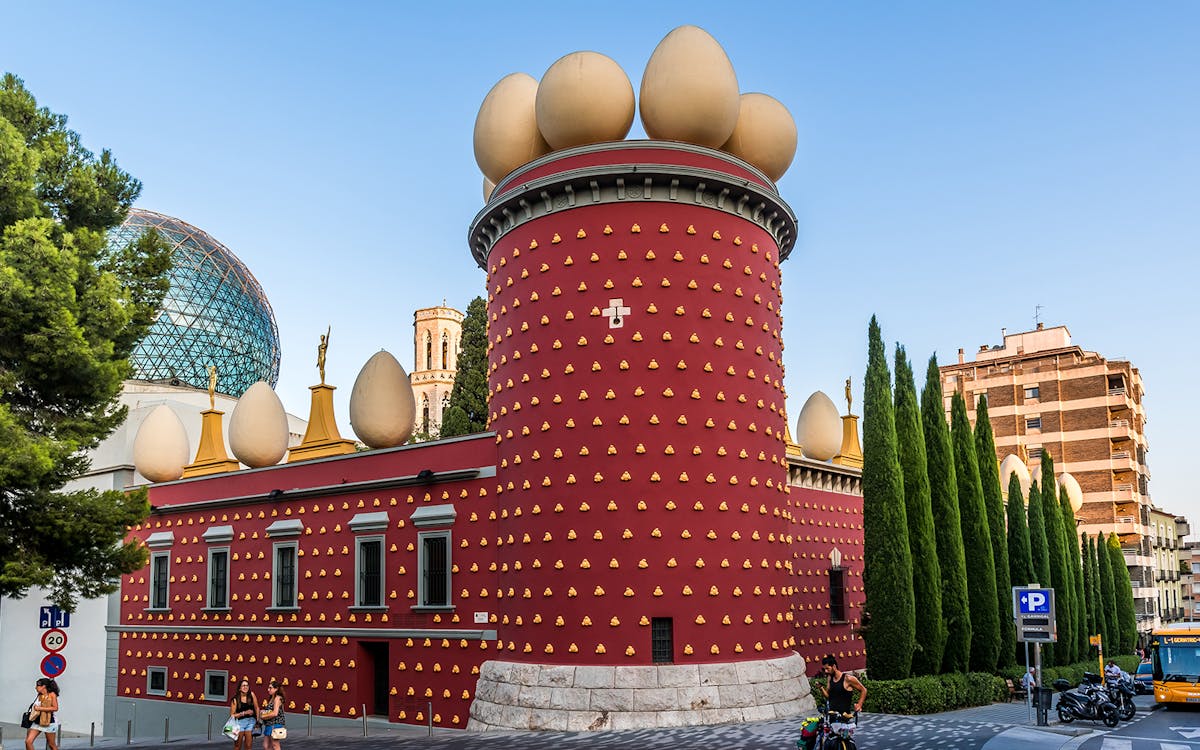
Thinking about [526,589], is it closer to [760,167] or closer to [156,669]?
[760,167]

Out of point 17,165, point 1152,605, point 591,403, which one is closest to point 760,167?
point 591,403

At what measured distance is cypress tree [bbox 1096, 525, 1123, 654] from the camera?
46.2 meters

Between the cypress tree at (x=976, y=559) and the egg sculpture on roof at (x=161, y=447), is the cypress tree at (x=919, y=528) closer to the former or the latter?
the cypress tree at (x=976, y=559)

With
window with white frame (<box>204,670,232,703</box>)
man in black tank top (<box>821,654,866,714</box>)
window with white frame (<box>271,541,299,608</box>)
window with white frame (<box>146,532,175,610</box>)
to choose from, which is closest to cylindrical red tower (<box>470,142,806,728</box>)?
man in black tank top (<box>821,654,866,714</box>)

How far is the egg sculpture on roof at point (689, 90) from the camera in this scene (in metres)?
22.2

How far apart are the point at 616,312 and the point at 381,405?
28.7 ft

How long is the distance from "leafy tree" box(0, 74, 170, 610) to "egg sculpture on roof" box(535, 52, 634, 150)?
899 centimetres

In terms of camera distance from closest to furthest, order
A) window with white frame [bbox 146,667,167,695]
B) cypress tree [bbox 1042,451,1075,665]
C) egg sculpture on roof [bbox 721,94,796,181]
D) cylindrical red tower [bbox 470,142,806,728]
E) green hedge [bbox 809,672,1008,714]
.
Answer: cylindrical red tower [bbox 470,142,806,728], green hedge [bbox 809,672,1008,714], egg sculpture on roof [bbox 721,94,796,181], window with white frame [bbox 146,667,167,695], cypress tree [bbox 1042,451,1075,665]

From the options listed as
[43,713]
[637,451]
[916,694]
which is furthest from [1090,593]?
[43,713]

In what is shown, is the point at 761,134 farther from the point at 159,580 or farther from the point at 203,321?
the point at 203,321

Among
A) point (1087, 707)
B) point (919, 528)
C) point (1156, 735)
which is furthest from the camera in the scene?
point (919, 528)

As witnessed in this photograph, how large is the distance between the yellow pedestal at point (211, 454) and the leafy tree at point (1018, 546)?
26.0 meters

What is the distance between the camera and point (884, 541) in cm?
2419

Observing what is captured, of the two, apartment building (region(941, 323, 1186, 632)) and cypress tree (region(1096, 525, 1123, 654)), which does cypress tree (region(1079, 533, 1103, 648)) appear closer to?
cypress tree (region(1096, 525, 1123, 654))
